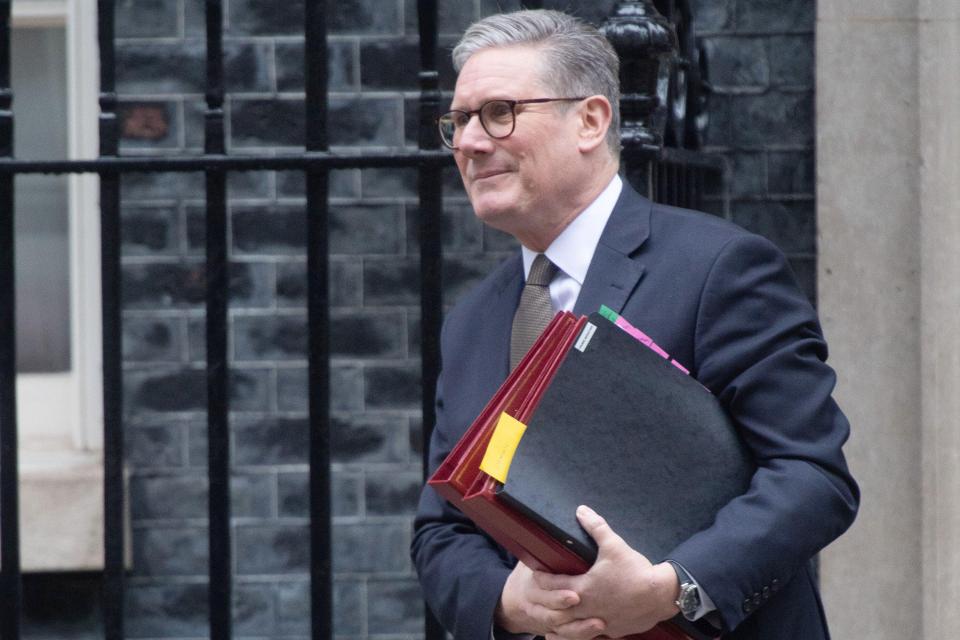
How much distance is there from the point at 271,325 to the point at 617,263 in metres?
2.14

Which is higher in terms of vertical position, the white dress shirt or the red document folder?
the white dress shirt

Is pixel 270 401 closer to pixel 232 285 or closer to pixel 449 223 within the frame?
pixel 232 285

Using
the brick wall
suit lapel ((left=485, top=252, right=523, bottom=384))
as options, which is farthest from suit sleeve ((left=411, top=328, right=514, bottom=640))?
the brick wall

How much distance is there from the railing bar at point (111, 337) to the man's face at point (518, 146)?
34.3 inches

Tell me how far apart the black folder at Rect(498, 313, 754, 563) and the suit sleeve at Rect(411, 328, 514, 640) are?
0.33 m

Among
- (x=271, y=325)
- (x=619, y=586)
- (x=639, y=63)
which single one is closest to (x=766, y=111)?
(x=639, y=63)

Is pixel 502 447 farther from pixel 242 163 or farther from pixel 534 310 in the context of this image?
pixel 242 163

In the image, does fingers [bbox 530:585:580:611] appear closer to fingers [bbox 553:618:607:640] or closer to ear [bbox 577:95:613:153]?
fingers [bbox 553:618:607:640]

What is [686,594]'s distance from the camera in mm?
2244

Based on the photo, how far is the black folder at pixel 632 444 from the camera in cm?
224

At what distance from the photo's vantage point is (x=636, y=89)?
297cm

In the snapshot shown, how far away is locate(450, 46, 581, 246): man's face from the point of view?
251cm

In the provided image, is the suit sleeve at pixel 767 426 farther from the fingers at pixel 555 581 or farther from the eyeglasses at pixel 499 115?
the eyeglasses at pixel 499 115

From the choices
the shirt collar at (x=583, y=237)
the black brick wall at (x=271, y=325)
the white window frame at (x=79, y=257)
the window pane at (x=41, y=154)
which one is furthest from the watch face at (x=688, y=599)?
the window pane at (x=41, y=154)
